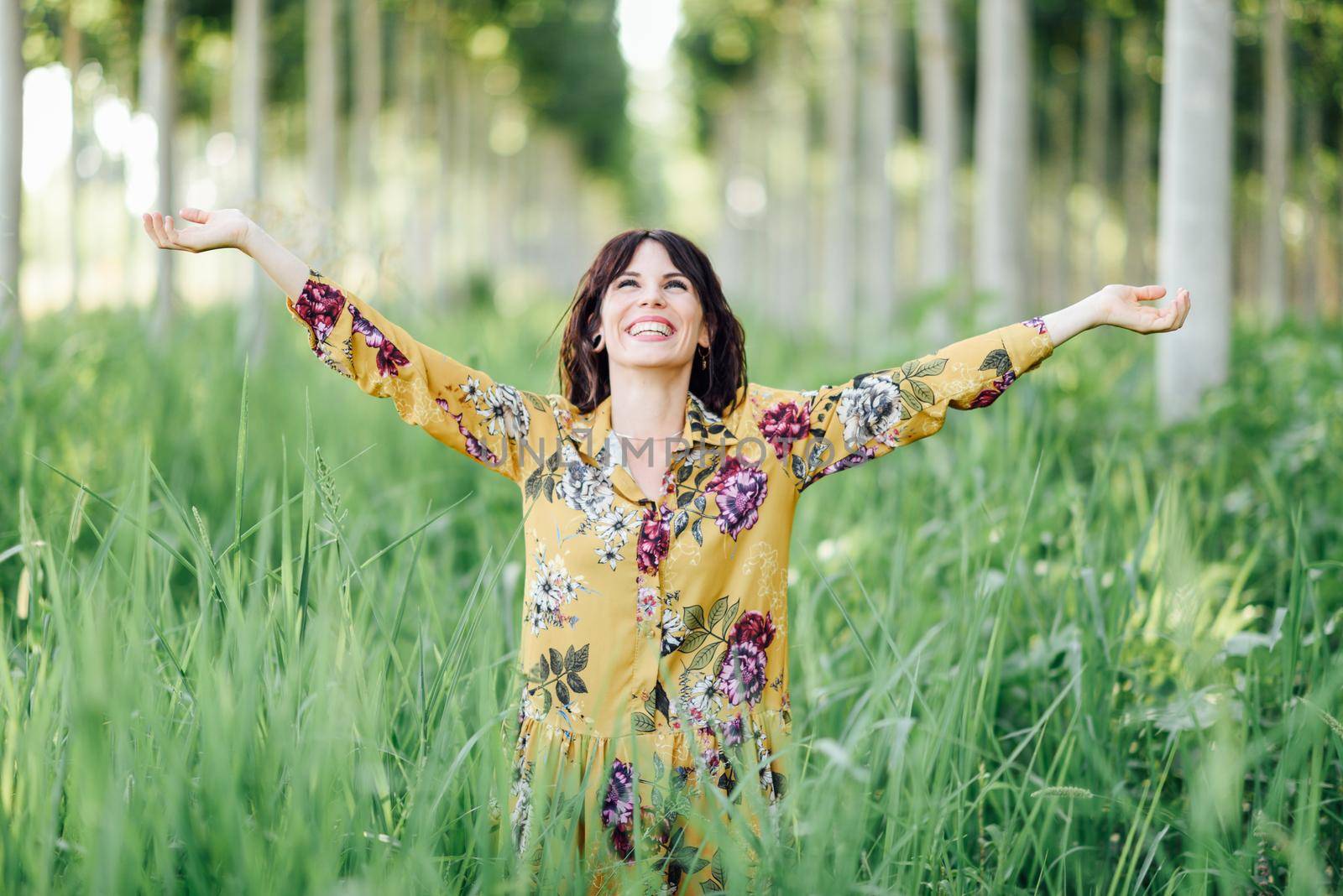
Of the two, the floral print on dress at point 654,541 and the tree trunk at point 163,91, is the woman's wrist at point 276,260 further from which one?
the tree trunk at point 163,91

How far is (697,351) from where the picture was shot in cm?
216

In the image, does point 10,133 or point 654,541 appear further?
point 10,133

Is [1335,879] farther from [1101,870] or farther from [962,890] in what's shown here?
[962,890]

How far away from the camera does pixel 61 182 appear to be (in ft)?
58.2

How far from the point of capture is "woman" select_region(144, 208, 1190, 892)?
179cm

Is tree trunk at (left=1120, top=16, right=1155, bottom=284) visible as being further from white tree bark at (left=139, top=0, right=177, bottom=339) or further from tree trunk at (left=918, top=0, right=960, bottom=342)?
white tree bark at (left=139, top=0, right=177, bottom=339)

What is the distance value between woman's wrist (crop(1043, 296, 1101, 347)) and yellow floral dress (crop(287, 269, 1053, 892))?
27mm

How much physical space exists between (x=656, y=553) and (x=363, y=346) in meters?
0.59

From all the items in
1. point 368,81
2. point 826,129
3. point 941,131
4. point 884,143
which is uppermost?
point 826,129

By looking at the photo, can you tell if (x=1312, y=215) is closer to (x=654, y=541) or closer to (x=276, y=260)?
(x=654, y=541)

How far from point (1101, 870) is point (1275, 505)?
176cm

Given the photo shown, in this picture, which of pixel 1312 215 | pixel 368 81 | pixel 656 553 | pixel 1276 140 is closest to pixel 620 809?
pixel 656 553

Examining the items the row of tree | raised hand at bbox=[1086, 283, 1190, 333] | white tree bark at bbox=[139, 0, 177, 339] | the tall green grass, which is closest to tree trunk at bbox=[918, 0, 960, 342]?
the row of tree

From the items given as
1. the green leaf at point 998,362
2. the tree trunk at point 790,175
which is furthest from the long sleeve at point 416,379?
the tree trunk at point 790,175
